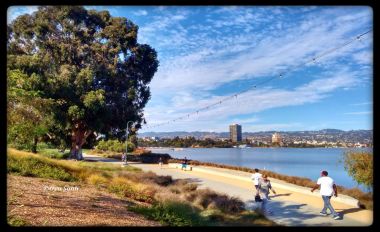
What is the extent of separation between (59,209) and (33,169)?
5.22m

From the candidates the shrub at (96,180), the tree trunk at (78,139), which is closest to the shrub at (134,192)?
the shrub at (96,180)

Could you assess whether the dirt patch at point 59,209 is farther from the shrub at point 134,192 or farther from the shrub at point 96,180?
the shrub at point 96,180

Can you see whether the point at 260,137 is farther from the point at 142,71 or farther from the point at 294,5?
the point at 142,71

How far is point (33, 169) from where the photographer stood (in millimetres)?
11617

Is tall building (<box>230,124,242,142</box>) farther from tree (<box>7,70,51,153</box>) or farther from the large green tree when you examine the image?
the large green tree

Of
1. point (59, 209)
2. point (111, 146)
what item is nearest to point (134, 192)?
point (59, 209)

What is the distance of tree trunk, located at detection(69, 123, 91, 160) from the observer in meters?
20.4

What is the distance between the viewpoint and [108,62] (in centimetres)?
1884

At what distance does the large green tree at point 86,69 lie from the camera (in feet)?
57.8

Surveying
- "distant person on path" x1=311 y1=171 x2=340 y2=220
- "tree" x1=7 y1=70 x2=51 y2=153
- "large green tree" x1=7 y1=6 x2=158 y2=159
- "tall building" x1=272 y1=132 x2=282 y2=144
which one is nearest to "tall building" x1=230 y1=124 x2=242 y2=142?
"tall building" x1=272 y1=132 x2=282 y2=144

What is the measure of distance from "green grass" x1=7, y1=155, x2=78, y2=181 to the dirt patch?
1.31 meters

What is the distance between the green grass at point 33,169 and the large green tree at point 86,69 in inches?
137

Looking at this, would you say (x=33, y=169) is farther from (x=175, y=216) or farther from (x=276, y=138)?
(x=276, y=138)
